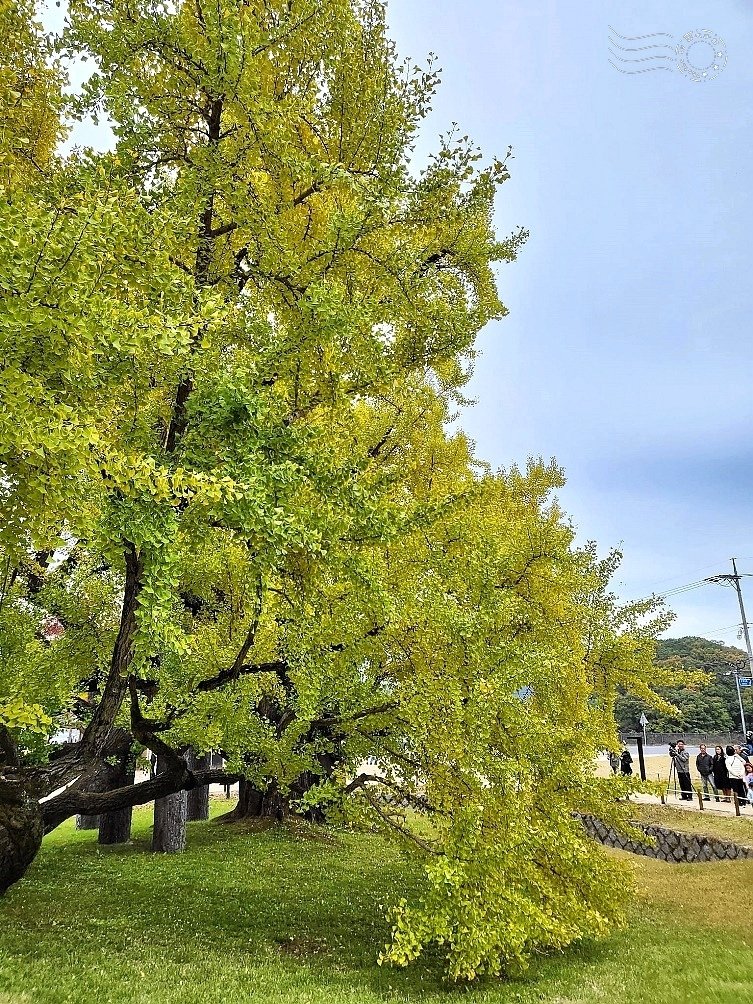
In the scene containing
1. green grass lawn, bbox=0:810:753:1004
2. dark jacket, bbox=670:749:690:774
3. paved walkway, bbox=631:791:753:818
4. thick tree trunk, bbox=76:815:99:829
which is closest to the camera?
green grass lawn, bbox=0:810:753:1004

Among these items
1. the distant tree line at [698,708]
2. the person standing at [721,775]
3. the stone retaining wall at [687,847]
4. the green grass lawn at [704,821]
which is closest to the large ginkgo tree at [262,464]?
the stone retaining wall at [687,847]

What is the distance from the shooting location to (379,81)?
9.33 m

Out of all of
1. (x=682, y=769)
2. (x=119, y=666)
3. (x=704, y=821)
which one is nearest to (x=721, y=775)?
(x=682, y=769)

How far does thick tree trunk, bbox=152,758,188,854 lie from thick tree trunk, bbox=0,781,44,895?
21.7ft

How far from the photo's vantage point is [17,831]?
812 cm

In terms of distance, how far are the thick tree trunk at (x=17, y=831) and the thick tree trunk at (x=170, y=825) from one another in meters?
6.62

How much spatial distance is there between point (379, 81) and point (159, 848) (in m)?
15.8

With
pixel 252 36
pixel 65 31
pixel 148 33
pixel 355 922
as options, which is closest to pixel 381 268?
pixel 252 36

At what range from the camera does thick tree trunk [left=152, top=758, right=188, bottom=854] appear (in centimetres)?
1495

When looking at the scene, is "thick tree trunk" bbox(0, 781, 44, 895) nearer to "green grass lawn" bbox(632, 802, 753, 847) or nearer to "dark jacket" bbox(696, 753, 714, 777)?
"green grass lawn" bbox(632, 802, 753, 847)

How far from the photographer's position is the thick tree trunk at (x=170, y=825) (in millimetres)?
14953

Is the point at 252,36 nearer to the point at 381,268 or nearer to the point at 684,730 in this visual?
the point at 381,268

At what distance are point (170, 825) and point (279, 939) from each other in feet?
22.3

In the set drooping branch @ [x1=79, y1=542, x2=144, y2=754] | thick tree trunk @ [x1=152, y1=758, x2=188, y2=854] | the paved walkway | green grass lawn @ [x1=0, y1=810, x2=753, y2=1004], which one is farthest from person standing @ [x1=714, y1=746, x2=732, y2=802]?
drooping branch @ [x1=79, y1=542, x2=144, y2=754]
